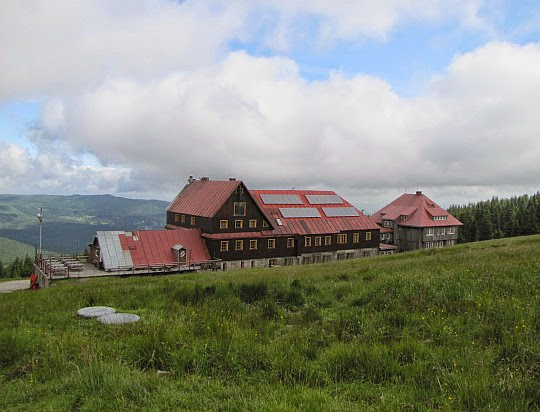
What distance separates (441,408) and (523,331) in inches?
148

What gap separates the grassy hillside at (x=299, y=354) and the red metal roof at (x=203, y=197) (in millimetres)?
41144

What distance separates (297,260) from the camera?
2297 inches

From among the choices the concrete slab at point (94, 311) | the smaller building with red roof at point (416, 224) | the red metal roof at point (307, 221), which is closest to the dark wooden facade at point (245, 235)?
the red metal roof at point (307, 221)

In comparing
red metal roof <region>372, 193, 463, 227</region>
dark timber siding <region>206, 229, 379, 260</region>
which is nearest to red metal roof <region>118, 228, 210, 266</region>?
dark timber siding <region>206, 229, 379, 260</region>

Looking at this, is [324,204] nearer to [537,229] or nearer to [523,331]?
[537,229]

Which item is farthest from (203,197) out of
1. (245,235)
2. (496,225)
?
(496,225)

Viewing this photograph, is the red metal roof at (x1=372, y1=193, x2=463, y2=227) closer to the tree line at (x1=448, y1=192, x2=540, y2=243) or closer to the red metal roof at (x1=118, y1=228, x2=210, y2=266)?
the tree line at (x1=448, y1=192, x2=540, y2=243)

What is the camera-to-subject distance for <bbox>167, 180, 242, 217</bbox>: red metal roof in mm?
53656

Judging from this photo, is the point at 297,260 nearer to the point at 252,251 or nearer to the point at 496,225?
the point at 252,251

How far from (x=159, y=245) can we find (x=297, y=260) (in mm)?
20331

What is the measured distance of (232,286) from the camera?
15039mm

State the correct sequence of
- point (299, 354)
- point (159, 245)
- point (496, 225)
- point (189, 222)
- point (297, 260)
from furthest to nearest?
point (496, 225) < point (297, 260) < point (189, 222) < point (159, 245) < point (299, 354)

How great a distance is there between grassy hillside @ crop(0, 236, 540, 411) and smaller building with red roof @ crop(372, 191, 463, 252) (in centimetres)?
6757

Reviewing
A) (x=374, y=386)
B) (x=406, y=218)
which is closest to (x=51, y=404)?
(x=374, y=386)
